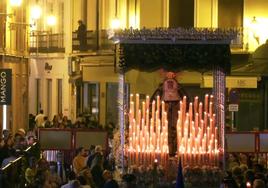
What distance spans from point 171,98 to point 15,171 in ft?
15.2

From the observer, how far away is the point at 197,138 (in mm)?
24578

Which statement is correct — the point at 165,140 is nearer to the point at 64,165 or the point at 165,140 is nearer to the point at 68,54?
the point at 64,165

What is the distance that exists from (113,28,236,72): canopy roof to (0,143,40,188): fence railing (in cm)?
323

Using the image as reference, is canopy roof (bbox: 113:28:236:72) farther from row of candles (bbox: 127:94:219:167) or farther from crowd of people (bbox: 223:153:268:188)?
crowd of people (bbox: 223:153:268:188)

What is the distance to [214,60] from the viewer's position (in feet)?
82.2

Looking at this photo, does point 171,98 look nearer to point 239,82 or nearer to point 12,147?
point 12,147

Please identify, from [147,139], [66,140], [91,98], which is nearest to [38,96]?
[91,98]

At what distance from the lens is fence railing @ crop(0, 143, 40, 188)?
69.9 ft

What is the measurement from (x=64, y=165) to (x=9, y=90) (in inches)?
233

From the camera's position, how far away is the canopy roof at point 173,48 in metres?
24.8

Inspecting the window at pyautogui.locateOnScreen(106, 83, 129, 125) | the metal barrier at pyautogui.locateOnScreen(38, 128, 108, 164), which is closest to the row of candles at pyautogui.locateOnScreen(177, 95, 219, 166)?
the metal barrier at pyautogui.locateOnScreen(38, 128, 108, 164)

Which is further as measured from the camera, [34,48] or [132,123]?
[34,48]

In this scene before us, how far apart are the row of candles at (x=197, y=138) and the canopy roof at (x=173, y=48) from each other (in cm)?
108

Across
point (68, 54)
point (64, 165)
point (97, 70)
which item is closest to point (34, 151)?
point (64, 165)
